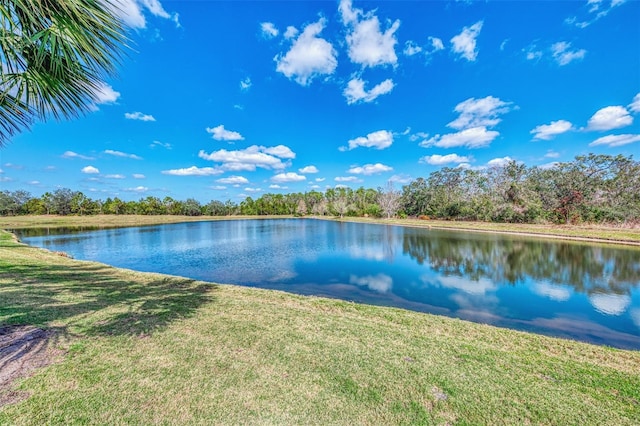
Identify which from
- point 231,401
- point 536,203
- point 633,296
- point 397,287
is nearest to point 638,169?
point 536,203

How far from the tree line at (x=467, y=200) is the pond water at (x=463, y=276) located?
18.3 meters

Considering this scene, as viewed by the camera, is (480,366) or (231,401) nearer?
(231,401)

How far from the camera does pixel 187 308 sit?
217 inches

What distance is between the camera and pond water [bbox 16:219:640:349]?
7469 millimetres

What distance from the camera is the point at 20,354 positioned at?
322 cm

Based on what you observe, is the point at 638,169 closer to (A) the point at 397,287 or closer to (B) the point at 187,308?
(A) the point at 397,287

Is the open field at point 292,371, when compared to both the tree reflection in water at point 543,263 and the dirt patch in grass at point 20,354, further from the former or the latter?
the tree reflection in water at point 543,263

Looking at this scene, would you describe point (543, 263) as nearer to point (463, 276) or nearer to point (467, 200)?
point (463, 276)

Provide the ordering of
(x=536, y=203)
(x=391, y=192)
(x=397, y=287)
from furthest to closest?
(x=391, y=192) < (x=536, y=203) < (x=397, y=287)

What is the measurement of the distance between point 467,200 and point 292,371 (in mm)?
52375

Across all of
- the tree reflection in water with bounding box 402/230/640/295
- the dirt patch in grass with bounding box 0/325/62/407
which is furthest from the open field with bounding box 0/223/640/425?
the tree reflection in water with bounding box 402/230/640/295

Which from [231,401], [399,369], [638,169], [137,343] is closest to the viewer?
[231,401]

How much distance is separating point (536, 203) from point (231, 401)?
45121 mm

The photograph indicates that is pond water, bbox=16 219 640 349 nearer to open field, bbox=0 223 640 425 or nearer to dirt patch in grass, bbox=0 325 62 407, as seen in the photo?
open field, bbox=0 223 640 425
